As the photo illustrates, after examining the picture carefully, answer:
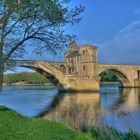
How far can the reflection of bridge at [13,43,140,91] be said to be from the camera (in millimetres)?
86125

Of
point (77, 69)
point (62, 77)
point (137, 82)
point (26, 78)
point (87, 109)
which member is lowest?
point (87, 109)

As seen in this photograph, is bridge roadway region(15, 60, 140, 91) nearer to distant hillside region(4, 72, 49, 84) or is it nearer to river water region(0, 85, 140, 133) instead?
river water region(0, 85, 140, 133)

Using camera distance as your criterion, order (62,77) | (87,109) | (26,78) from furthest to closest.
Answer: (26,78) < (62,77) < (87,109)

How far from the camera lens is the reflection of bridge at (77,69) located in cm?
8612

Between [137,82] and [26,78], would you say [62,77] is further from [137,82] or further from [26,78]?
[26,78]

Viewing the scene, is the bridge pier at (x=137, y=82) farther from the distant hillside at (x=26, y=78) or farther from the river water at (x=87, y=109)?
the distant hillside at (x=26, y=78)

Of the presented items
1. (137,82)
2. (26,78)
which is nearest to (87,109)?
(137,82)

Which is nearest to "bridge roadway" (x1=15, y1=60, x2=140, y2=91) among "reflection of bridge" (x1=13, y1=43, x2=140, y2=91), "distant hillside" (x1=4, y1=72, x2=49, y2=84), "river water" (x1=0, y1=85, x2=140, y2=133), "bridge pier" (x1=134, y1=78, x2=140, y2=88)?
"reflection of bridge" (x1=13, y1=43, x2=140, y2=91)

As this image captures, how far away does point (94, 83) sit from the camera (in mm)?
90688

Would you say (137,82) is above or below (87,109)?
above

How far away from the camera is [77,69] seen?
97062 millimetres

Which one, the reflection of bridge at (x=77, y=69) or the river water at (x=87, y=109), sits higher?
the reflection of bridge at (x=77, y=69)

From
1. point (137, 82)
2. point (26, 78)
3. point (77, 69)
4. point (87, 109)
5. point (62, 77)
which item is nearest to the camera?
point (87, 109)

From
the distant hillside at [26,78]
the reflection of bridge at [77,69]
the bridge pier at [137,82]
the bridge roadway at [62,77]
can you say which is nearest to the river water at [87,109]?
the bridge roadway at [62,77]
